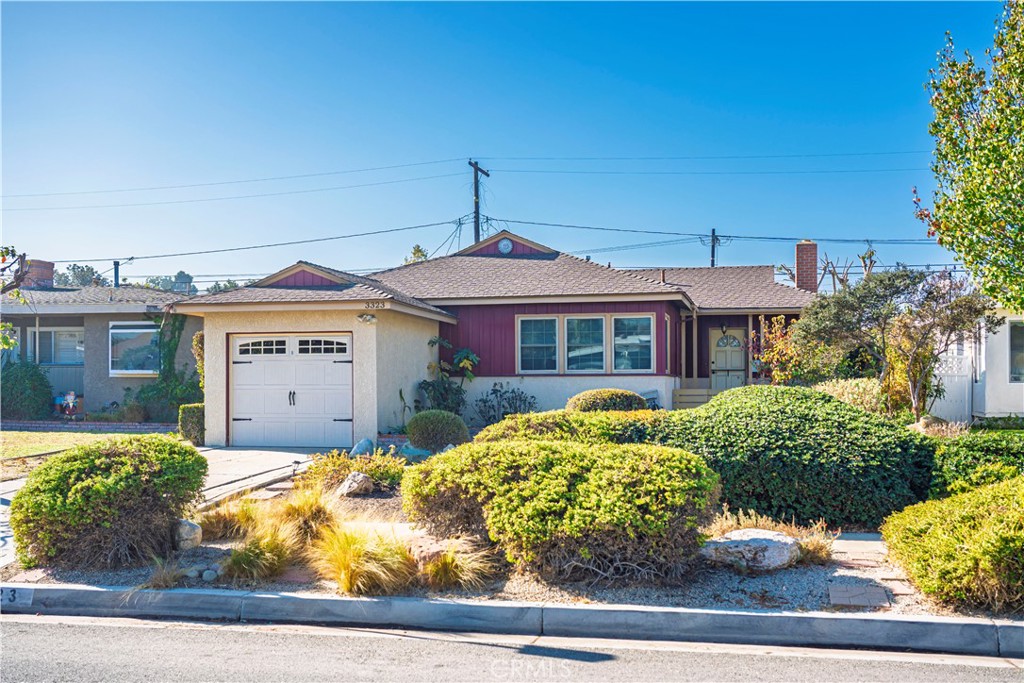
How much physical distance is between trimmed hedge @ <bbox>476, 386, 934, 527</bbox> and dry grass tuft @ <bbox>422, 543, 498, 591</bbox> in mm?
3010

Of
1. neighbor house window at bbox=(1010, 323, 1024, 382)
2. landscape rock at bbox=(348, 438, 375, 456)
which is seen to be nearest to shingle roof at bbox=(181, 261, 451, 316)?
landscape rock at bbox=(348, 438, 375, 456)

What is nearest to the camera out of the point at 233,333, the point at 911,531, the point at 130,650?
the point at 130,650

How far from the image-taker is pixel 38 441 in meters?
16.2

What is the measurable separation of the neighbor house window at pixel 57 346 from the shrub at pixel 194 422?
883 cm

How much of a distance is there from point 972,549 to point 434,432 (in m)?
9.17

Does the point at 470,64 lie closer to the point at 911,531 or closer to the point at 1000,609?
the point at 911,531

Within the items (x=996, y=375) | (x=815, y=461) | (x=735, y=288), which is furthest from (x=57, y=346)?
(x=996, y=375)

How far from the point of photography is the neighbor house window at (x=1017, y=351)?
1786cm

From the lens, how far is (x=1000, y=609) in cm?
529

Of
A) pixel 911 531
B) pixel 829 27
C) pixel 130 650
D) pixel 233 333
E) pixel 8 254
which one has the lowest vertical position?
pixel 130 650

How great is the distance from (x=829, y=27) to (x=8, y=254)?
42.7 feet

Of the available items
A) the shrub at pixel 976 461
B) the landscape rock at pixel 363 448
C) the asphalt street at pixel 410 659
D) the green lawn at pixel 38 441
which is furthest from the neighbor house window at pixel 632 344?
the asphalt street at pixel 410 659

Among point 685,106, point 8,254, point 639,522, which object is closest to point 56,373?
point 8,254

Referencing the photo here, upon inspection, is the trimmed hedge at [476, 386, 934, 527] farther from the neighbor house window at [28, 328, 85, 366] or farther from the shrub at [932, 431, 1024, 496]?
the neighbor house window at [28, 328, 85, 366]
